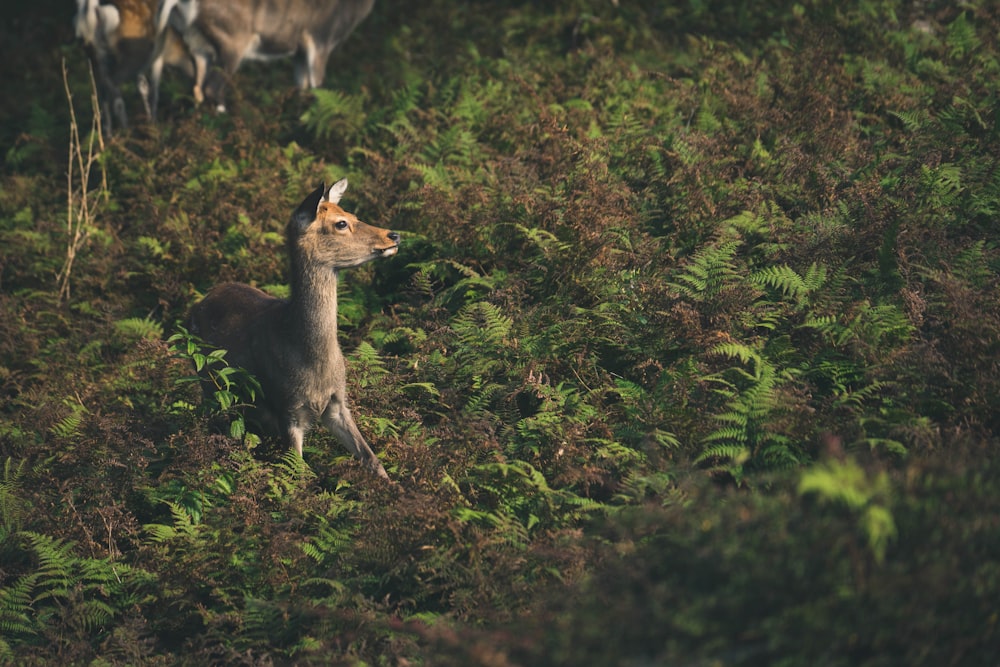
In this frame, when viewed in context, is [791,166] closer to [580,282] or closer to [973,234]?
[973,234]

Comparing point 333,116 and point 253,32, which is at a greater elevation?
point 253,32

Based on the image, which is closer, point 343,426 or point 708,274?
point 343,426

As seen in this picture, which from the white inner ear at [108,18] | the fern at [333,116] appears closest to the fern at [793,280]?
the fern at [333,116]

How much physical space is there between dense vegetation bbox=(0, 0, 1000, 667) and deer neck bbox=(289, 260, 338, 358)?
598 mm

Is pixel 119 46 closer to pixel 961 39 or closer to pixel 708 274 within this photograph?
pixel 708 274

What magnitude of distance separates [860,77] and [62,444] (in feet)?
27.4

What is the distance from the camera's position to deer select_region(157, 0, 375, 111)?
513 inches

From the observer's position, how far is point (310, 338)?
7.13 meters

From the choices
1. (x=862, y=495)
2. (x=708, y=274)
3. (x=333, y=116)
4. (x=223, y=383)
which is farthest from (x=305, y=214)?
(x=333, y=116)

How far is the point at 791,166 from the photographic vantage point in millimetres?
9203

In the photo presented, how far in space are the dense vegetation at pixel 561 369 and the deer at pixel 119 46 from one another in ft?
2.88

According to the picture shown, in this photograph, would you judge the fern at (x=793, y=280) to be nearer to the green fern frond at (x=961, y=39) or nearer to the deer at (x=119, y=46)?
the green fern frond at (x=961, y=39)

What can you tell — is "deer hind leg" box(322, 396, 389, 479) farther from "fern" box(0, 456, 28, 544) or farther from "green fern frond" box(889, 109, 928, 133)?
"green fern frond" box(889, 109, 928, 133)

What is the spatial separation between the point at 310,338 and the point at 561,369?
1.79m
